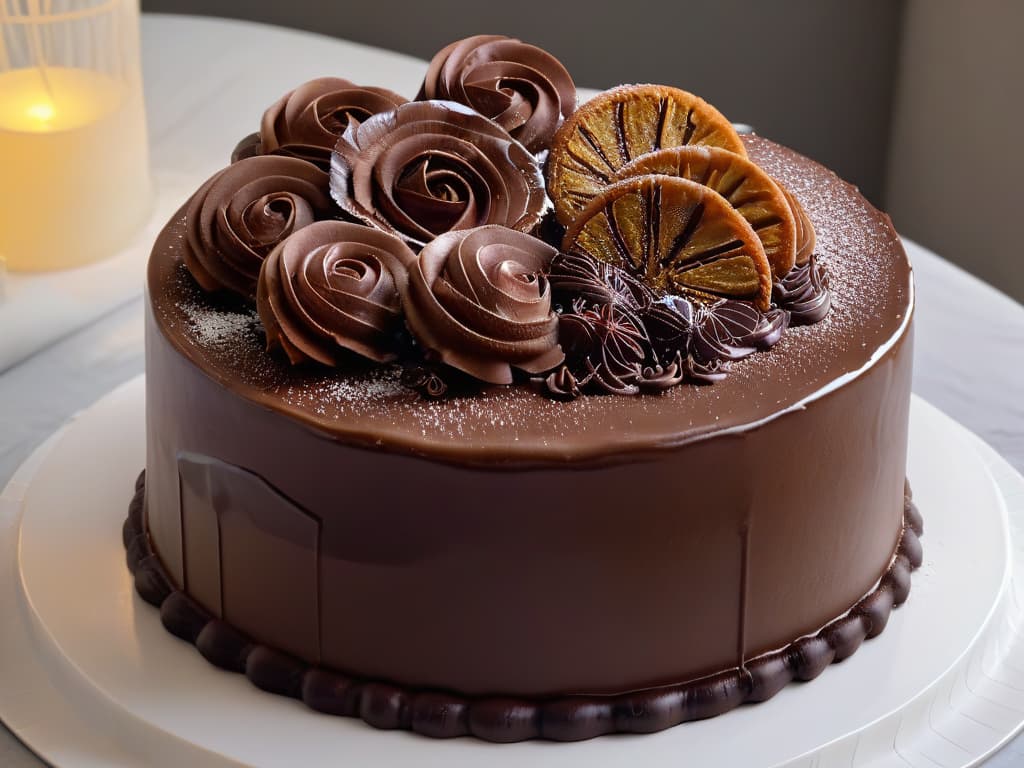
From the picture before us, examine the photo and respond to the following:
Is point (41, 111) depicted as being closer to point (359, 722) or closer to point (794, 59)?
point (359, 722)

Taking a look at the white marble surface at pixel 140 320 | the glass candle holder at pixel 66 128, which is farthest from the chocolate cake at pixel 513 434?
the glass candle holder at pixel 66 128

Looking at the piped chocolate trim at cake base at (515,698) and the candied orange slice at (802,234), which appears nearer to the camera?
the piped chocolate trim at cake base at (515,698)

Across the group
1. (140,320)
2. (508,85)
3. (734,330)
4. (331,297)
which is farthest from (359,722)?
(140,320)

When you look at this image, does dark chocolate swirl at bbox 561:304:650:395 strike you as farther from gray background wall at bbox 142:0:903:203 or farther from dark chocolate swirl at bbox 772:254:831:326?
gray background wall at bbox 142:0:903:203

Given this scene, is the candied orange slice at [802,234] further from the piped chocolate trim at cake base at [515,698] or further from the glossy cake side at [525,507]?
the piped chocolate trim at cake base at [515,698]

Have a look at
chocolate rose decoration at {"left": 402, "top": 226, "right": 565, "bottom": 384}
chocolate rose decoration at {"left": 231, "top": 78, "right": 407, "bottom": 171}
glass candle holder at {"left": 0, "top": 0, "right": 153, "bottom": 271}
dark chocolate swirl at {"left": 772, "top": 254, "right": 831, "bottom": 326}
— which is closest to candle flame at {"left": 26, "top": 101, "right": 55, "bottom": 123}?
glass candle holder at {"left": 0, "top": 0, "right": 153, "bottom": 271}

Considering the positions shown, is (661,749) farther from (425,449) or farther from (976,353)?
(976,353)
